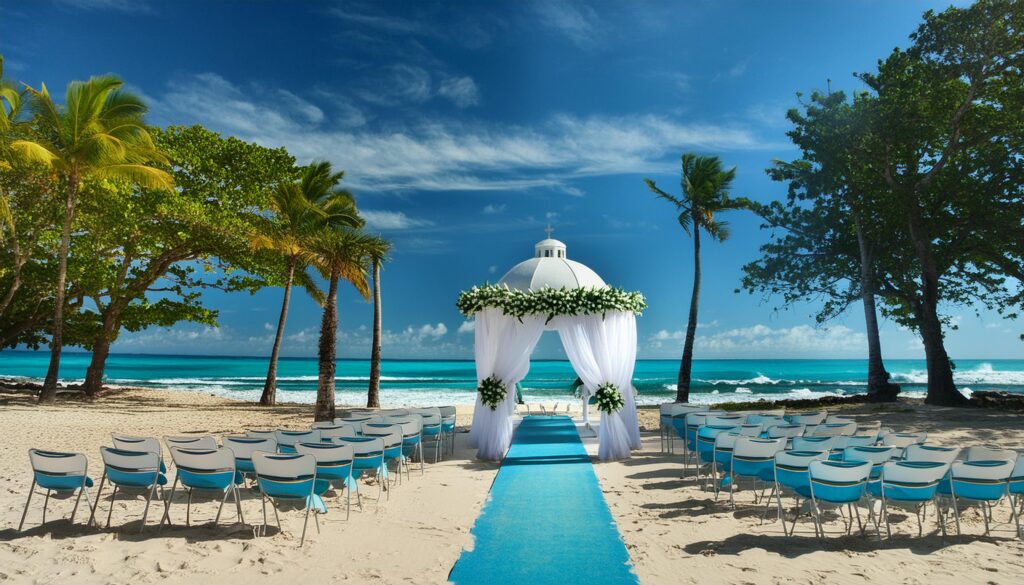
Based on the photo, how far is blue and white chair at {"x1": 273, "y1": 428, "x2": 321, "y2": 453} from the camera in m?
7.23

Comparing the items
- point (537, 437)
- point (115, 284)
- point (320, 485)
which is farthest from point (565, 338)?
point (115, 284)

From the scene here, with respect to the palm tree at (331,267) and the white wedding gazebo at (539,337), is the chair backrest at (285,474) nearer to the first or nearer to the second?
the white wedding gazebo at (539,337)

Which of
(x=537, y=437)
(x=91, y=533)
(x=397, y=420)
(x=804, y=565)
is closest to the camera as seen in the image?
(x=804, y=565)

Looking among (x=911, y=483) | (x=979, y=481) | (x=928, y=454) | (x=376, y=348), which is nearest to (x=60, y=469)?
(x=911, y=483)

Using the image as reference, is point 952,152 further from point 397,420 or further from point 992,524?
point 397,420

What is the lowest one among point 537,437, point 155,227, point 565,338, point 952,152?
point 537,437

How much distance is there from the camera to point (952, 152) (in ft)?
57.6

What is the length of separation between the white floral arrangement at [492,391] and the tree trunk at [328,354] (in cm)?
570

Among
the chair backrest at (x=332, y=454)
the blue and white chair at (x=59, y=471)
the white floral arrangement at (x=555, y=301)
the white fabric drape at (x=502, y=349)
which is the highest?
the white floral arrangement at (x=555, y=301)

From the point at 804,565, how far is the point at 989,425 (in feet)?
38.3

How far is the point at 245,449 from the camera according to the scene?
6.34 meters

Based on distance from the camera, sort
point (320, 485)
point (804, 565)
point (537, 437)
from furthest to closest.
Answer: point (537, 437) < point (320, 485) < point (804, 565)

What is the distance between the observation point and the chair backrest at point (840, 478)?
5.27 m

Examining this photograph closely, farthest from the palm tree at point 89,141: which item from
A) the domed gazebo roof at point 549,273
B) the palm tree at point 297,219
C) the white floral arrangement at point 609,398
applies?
the white floral arrangement at point 609,398
